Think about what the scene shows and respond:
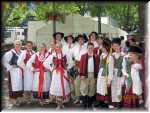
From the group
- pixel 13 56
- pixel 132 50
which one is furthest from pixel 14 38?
pixel 132 50

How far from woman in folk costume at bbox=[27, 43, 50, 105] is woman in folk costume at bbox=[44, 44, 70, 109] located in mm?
126

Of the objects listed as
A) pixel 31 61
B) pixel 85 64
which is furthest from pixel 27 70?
pixel 85 64

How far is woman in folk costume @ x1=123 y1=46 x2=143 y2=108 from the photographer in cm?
691

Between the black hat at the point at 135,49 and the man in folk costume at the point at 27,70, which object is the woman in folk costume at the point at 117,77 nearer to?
the black hat at the point at 135,49

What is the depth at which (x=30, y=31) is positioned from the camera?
26.3 feet

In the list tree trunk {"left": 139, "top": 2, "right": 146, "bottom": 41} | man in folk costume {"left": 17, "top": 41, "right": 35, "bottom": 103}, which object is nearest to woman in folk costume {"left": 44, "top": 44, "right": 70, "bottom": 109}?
man in folk costume {"left": 17, "top": 41, "right": 35, "bottom": 103}

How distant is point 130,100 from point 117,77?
37cm

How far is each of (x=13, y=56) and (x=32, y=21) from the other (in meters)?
1.01

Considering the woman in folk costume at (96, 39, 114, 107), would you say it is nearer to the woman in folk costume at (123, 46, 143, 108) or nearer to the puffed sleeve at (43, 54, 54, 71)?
the woman in folk costume at (123, 46, 143, 108)

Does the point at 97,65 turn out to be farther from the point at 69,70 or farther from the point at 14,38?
the point at 14,38

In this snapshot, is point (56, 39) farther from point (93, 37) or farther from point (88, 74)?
point (88, 74)

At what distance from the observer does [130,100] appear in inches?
276

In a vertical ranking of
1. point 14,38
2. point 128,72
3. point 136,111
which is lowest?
point 136,111

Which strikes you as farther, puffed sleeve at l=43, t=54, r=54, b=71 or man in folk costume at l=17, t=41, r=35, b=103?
man in folk costume at l=17, t=41, r=35, b=103
